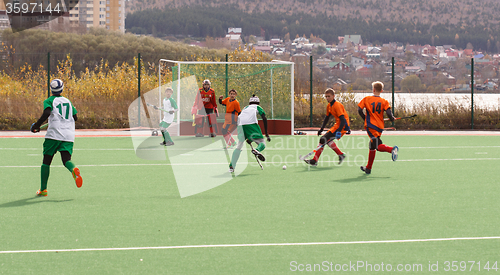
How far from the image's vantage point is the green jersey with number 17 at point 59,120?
8.33m

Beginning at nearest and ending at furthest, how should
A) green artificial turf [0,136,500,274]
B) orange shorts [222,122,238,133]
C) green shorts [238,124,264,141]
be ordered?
green artificial turf [0,136,500,274]
green shorts [238,124,264,141]
orange shorts [222,122,238,133]

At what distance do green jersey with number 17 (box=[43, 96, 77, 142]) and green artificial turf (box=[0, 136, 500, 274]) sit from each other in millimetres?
944

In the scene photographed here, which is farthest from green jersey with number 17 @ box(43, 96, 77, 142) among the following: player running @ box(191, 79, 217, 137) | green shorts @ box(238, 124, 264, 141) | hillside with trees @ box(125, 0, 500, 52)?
hillside with trees @ box(125, 0, 500, 52)

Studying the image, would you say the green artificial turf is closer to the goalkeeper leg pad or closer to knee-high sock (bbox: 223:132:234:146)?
the goalkeeper leg pad

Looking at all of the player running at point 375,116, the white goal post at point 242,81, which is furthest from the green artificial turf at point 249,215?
the white goal post at point 242,81

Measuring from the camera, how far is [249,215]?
711 centimetres

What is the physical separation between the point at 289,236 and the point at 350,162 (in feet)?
22.1

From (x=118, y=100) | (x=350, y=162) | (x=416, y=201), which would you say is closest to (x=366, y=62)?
(x=118, y=100)

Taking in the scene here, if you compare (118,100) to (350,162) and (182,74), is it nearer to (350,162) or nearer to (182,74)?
(182,74)

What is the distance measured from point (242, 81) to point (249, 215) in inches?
594

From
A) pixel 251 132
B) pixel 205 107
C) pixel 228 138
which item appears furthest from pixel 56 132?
pixel 205 107

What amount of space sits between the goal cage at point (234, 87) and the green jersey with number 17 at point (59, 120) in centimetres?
1039

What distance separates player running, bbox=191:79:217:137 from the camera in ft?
55.9

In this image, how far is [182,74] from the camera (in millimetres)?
21938
